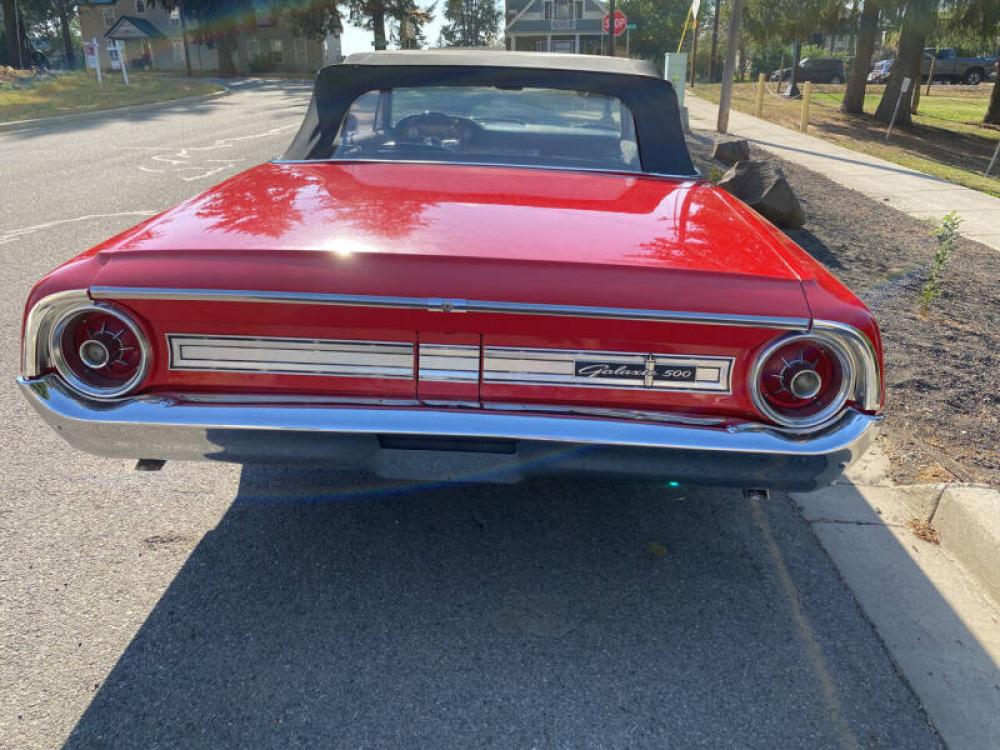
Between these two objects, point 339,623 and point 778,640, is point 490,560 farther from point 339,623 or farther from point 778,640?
point 778,640

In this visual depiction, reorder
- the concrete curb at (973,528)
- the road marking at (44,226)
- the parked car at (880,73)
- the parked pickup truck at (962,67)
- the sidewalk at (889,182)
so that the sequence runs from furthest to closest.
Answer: the parked car at (880,73) → the parked pickup truck at (962,67) → the sidewalk at (889,182) → the road marking at (44,226) → the concrete curb at (973,528)

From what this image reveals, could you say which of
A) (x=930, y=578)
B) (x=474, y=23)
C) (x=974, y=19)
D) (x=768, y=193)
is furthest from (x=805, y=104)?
(x=474, y=23)

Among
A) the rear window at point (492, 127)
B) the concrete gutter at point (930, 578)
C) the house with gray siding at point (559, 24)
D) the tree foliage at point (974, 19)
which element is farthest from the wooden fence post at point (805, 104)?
the house with gray siding at point (559, 24)

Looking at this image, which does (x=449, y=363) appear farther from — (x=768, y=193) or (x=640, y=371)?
(x=768, y=193)

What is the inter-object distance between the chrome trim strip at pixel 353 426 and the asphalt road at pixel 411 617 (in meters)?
0.35

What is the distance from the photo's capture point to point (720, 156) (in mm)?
10625

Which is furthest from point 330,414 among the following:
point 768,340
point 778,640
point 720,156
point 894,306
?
point 720,156

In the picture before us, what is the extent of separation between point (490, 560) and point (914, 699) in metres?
1.31

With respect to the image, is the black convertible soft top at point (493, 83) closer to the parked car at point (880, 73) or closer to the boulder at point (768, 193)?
the boulder at point (768, 193)

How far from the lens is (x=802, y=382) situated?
7.36 ft

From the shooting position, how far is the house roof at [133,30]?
52.8 meters

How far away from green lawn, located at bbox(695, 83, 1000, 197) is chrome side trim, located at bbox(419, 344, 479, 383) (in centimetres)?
1180

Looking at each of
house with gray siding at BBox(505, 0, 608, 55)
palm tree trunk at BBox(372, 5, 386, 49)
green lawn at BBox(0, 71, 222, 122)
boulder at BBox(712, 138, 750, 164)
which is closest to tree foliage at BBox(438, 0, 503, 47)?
house with gray siding at BBox(505, 0, 608, 55)

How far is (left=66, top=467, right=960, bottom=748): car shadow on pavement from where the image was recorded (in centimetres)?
213
